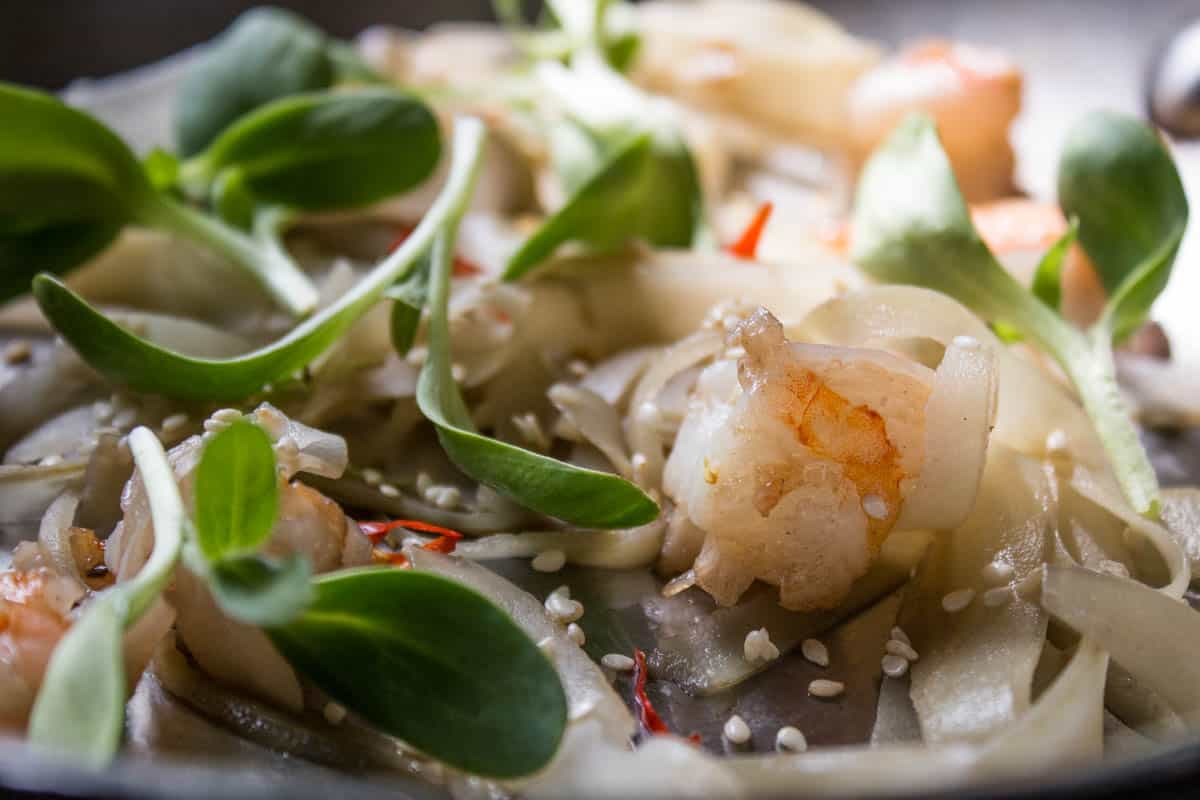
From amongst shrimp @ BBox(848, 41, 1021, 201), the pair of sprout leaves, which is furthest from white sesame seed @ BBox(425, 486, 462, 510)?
shrimp @ BBox(848, 41, 1021, 201)

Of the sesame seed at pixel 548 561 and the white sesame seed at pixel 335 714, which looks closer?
the white sesame seed at pixel 335 714

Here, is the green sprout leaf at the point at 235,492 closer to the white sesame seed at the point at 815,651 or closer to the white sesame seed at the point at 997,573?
the white sesame seed at the point at 815,651

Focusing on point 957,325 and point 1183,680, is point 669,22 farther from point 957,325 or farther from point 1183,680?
point 1183,680

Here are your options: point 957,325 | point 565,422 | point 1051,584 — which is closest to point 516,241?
point 565,422

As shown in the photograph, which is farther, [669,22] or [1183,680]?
[669,22]

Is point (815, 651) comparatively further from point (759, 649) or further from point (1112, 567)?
point (1112, 567)

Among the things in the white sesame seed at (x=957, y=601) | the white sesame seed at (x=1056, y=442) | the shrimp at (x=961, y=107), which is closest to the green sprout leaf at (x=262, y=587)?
the white sesame seed at (x=957, y=601)

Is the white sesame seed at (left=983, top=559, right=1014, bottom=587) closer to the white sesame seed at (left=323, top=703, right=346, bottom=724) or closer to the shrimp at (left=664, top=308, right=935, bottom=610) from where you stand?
the shrimp at (left=664, top=308, right=935, bottom=610)
